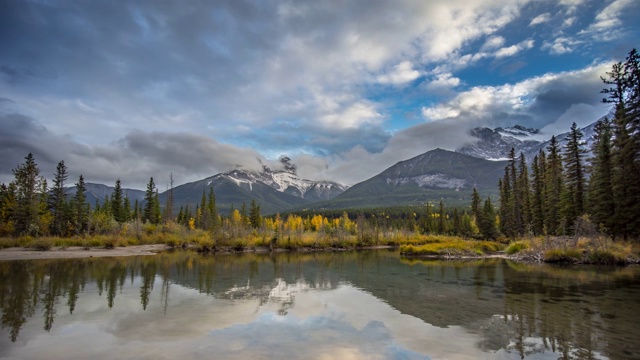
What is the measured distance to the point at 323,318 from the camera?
48.5ft

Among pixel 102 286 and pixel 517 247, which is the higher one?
pixel 517 247

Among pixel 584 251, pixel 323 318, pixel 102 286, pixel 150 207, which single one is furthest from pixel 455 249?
pixel 150 207

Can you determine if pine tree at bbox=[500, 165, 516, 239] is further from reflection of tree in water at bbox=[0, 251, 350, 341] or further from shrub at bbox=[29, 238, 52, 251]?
shrub at bbox=[29, 238, 52, 251]

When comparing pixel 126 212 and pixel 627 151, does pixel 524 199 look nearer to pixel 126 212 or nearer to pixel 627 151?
pixel 627 151

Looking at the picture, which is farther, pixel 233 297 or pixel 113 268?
pixel 113 268

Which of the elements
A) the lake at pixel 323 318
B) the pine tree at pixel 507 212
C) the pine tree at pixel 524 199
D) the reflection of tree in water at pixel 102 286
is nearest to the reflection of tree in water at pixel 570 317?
the lake at pixel 323 318

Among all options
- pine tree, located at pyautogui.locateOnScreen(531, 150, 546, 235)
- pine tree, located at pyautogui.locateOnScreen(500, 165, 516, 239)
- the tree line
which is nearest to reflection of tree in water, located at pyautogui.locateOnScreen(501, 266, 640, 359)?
the tree line

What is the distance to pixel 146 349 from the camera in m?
10.5

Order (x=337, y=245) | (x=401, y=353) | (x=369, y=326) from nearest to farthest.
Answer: (x=401, y=353), (x=369, y=326), (x=337, y=245)

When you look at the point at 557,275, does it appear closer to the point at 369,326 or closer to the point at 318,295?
the point at 318,295

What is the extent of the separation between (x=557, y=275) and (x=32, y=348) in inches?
1178

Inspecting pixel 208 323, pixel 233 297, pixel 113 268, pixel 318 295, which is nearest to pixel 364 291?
pixel 318 295

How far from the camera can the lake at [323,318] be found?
410 inches

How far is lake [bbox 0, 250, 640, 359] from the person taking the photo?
1041cm
